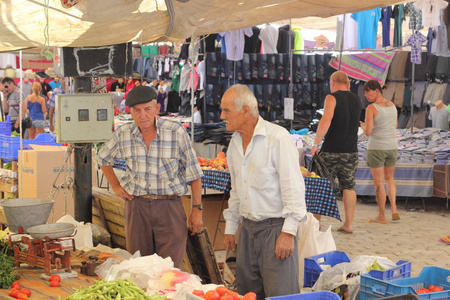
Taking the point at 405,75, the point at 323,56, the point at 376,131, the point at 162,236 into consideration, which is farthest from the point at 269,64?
the point at 162,236

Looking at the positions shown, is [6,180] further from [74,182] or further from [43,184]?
[74,182]

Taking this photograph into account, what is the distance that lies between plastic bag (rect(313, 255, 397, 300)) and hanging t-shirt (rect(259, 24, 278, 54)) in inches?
368

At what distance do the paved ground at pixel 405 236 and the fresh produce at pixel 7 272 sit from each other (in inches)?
161

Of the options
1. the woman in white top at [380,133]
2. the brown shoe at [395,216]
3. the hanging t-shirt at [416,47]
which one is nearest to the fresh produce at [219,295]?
the woman in white top at [380,133]

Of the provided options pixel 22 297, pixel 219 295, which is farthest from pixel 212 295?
pixel 22 297

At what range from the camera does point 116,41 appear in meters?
5.24


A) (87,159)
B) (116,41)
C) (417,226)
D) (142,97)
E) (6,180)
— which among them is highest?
(116,41)

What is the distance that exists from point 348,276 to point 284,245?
0.82 metres

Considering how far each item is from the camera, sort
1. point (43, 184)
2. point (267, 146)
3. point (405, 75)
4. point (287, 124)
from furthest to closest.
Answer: point (405, 75) → point (287, 124) → point (43, 184) → point (267, 146)

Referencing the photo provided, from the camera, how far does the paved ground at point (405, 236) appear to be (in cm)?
718

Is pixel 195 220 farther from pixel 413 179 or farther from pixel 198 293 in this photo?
pixel 413 179

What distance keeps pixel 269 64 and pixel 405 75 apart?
2.90 metres

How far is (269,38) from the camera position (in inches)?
521

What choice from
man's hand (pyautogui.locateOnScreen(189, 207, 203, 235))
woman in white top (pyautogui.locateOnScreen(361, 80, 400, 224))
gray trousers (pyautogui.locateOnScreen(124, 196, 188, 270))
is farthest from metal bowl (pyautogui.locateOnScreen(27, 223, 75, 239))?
woman in white top (pyautogui.locateOnScreen(361, 80, 400, 224))
